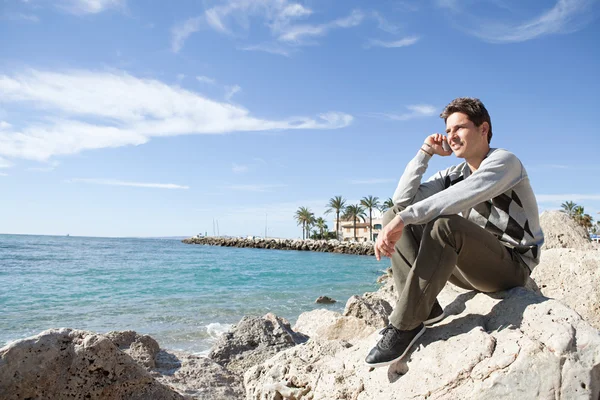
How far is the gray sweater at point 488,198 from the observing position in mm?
2805

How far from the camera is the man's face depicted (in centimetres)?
319

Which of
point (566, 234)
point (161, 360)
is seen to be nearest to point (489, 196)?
point (161, 360)

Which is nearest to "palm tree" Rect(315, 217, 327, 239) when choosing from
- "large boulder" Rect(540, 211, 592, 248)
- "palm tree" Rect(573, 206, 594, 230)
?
"palm tree" Rect(573, 206, 594, 230)

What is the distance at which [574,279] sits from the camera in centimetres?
494

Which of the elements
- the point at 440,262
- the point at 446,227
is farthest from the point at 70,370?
the point at 446,227

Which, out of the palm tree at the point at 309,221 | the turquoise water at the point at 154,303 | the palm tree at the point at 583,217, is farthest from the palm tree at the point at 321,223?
the turquoise water at the point at 154,303

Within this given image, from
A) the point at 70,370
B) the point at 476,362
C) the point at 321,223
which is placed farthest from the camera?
the point at 321,223

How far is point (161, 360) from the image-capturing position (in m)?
5.18

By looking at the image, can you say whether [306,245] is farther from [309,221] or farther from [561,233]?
[561,233]

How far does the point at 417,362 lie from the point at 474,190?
1.11 metres

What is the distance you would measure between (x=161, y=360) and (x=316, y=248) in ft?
211

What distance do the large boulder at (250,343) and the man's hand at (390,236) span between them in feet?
11.7

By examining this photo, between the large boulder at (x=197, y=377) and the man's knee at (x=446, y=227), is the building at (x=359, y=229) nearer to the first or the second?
the large boulder at (x=197, y=377)

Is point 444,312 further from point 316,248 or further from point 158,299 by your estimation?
point 316,248
